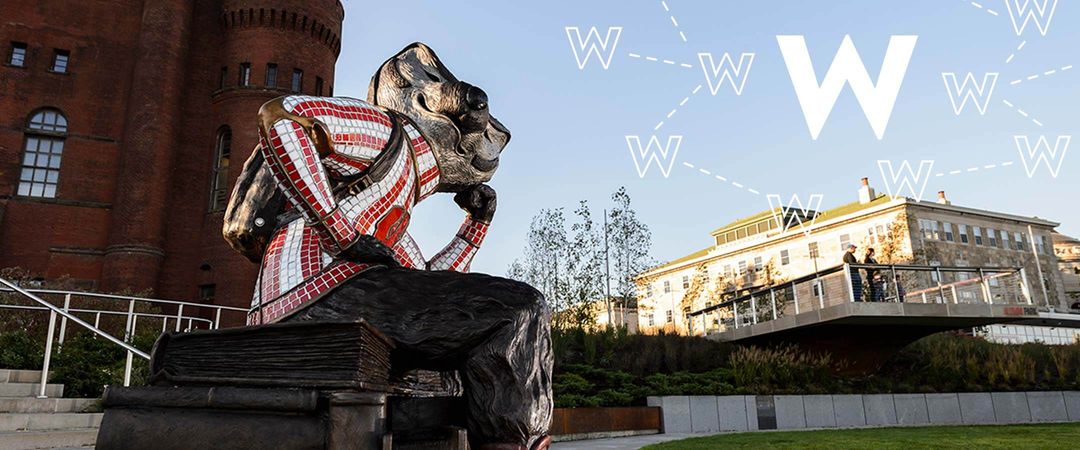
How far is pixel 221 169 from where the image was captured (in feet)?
78.0

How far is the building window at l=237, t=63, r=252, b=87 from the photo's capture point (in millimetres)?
23828

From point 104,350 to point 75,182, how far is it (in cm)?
1471

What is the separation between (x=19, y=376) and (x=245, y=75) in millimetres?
17377

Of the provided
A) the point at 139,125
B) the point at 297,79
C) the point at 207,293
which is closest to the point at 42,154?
the point at 139,125

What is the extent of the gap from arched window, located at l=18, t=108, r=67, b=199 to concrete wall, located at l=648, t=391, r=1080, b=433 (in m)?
21.8

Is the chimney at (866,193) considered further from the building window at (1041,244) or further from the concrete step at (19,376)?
the concrete step at (19,376)

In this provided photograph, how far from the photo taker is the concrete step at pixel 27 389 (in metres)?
7.94

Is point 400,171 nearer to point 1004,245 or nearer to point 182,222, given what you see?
point 182,222

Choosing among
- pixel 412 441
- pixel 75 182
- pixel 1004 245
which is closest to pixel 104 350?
pixel 412 441

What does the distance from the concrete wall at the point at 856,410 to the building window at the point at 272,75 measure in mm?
18921

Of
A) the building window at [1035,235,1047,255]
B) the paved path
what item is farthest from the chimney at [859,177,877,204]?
the paved path

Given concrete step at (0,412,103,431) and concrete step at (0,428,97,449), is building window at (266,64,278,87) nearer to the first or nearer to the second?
concrete step at (0,412,103,431)

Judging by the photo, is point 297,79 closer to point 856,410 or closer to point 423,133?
point 856,410

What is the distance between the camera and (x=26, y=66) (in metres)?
22.3
